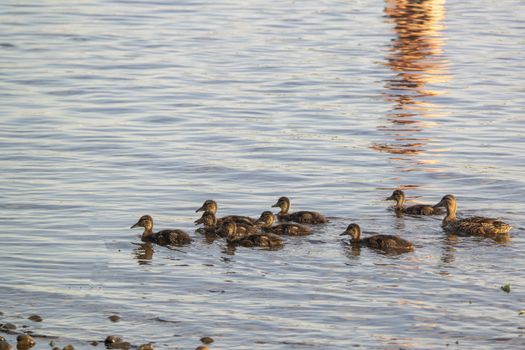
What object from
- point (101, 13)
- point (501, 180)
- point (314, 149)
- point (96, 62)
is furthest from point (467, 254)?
point (101, 13)

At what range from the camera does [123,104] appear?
26.4 meters

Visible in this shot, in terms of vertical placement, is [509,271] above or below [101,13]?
below

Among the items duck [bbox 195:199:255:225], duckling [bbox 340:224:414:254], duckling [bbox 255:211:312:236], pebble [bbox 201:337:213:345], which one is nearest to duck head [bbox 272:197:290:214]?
duck [bbox 195:199:255:225]

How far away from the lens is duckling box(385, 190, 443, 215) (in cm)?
1800

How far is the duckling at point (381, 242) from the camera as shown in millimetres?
16047

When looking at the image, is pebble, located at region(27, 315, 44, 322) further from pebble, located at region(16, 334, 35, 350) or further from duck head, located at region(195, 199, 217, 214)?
duck head, located at region(195, 199, 217, 214)

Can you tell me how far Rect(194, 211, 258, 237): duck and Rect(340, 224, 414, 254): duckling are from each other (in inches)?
47.6

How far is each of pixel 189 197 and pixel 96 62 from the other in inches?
514

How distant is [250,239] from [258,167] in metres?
4.90

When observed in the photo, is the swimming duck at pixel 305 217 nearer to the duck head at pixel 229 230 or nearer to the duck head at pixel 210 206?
the duck head at pixel 210 206

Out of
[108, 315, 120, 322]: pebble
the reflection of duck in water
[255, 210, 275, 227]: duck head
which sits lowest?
[108, 315, 120, 322]: pebble

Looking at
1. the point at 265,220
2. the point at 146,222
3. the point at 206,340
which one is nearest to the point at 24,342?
the point at 206,340

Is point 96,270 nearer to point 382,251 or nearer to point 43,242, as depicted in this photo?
point 43,242

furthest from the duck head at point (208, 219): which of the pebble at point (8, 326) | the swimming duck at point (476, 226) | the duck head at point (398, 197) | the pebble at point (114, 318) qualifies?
the pebble at point (8, 326)
